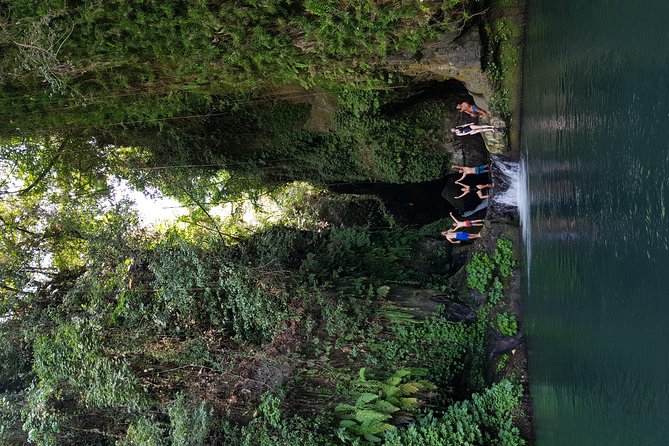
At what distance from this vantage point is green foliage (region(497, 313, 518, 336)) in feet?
37.2

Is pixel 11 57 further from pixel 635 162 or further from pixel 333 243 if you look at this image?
pixel 635 162

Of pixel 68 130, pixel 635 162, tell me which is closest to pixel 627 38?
pixel 635 162

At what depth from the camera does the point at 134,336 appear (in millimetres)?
11484

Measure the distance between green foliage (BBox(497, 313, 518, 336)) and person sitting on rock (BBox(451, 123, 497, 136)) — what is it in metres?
3.80

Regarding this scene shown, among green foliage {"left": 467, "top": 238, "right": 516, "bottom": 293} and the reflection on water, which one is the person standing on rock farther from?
the reflection on water

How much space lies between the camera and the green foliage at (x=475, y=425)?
9.95 metres

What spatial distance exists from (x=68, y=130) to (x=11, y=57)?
356 centimetres

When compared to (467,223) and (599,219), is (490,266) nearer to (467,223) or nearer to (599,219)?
(467,223)

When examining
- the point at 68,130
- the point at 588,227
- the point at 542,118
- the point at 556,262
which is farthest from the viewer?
the point at 68,130

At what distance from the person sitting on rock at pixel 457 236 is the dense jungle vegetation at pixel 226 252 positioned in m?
0.60

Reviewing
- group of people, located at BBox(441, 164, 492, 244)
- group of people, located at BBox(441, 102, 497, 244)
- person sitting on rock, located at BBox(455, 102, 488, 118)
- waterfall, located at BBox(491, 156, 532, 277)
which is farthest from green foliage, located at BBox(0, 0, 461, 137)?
group of people, located at BBox(441, 164, 492, 244)

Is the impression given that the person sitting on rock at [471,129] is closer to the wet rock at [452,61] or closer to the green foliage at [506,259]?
the wet rock at [452,61]

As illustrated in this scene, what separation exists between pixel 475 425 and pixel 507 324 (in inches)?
91.9

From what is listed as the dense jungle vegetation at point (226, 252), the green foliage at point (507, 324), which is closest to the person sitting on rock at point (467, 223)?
the dense jungle vegetation at point (226, 252)
